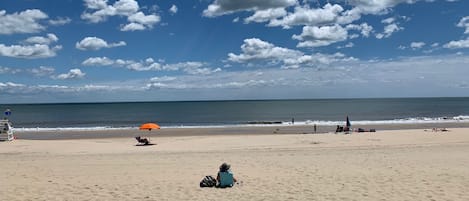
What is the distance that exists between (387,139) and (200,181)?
1855 cm

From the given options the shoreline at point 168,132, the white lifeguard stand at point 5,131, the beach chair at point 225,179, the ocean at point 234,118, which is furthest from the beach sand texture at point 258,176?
the ocean at point 234,118

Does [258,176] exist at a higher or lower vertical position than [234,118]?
lower

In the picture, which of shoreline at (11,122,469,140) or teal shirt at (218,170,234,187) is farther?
shoreline at (11,122,469,140)

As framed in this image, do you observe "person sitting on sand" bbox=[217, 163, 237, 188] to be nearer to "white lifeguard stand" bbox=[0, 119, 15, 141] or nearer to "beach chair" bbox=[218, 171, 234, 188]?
"beach chair" bbox=[218, 171, 234, 188]

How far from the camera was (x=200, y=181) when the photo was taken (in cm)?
1312

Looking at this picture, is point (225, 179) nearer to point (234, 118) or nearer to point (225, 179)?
point (225, 179)

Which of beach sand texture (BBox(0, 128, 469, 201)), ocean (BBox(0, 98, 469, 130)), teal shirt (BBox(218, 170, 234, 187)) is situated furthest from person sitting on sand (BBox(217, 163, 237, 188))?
ocean (BBox(0, 98, 469, 130))

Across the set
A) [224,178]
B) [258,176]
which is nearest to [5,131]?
[258,176]

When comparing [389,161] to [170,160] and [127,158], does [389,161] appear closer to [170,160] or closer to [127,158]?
[170,160]

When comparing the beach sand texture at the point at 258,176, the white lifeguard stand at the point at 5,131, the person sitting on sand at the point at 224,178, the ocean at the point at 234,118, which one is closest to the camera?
the beach sand texture at the point at 258,176

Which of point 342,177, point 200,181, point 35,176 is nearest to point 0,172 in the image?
point 35,176

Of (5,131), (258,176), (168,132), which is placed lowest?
(258,176)

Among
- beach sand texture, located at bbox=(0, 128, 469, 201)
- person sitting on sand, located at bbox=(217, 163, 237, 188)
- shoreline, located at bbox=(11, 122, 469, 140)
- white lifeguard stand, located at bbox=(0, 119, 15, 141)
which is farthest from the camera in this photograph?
shoreline, located at bbox=(11, 122, 469, 140)

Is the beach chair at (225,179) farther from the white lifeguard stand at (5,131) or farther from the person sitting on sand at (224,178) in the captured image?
the white lifeguard stand at (5,131)
